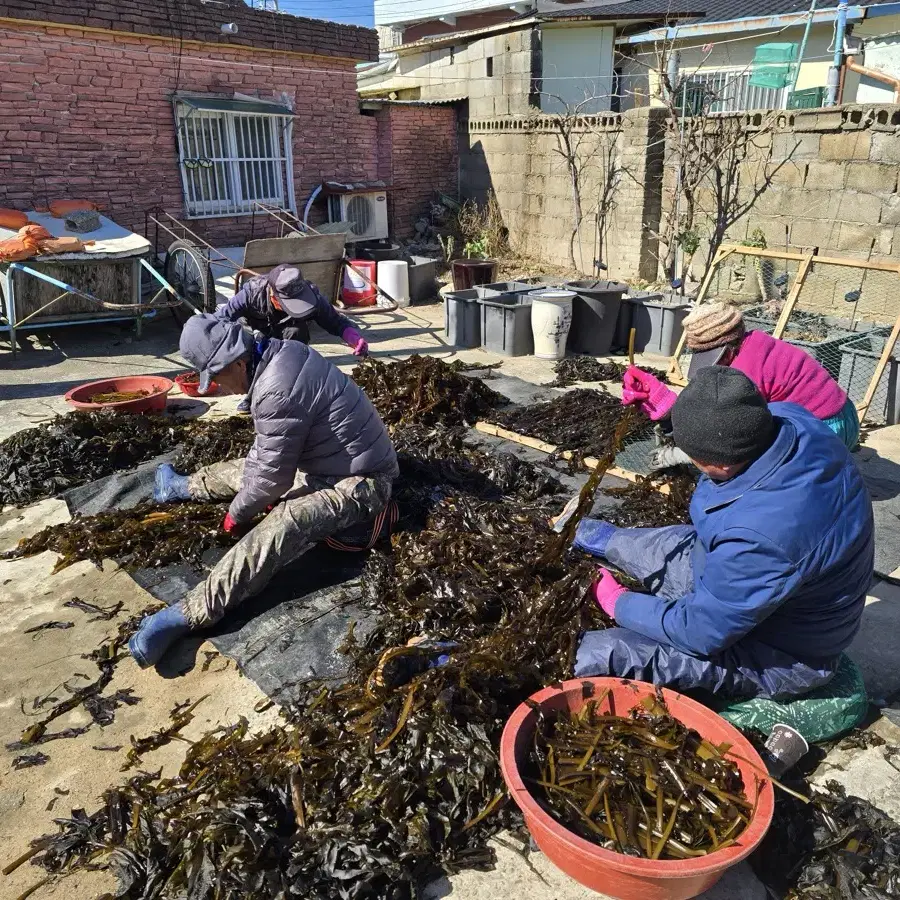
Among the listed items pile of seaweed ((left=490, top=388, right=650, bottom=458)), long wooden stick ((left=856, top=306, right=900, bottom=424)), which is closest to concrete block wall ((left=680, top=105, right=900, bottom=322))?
long wooden stick ((left=856, top=306, right=900, bottom=424))

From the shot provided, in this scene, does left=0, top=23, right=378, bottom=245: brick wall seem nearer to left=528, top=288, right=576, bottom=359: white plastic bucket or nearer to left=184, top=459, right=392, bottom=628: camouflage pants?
left=528, top=288, right=576, bottom=359: white plastic bucket

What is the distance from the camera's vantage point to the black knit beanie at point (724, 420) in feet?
7.22

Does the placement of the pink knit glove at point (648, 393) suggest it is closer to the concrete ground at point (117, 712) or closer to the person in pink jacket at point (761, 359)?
the person in pink jacket at point (761, 359)

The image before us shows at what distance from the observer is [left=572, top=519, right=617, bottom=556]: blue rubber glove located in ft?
11.2

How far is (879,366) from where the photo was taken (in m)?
5.85

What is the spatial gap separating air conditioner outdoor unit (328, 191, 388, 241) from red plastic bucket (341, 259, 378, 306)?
1844 millimetres

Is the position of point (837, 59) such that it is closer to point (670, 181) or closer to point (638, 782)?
point (670, 181)

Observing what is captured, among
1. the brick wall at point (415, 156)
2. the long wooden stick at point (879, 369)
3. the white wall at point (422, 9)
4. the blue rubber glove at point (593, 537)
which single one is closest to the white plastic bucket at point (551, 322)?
the long wooden stick at point (879, 369)

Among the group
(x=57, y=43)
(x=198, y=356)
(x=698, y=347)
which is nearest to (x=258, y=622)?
(x=198, y=356)

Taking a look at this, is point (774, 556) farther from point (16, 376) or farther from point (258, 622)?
A: point (16, 376)

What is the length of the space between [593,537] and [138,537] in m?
2.36

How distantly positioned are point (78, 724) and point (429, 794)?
58.3 inches

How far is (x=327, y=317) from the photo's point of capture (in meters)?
6.27

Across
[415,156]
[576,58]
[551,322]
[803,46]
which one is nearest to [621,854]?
[551,322]
